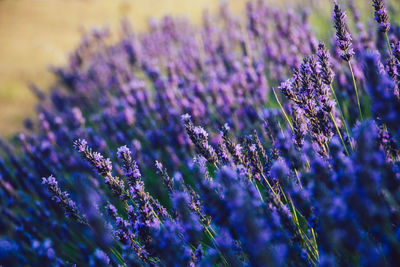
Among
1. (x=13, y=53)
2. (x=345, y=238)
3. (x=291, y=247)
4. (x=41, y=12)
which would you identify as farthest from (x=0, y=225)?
(x=41, y=12)

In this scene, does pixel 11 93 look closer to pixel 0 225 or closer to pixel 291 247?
pixel 0 225

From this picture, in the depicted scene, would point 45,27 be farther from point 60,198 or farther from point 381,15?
point 381,15

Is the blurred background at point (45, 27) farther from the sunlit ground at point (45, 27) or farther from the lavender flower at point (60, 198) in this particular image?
the lavender flower at point (60, 198)

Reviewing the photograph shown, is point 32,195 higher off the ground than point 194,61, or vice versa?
point 194,61

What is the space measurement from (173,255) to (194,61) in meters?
3.86

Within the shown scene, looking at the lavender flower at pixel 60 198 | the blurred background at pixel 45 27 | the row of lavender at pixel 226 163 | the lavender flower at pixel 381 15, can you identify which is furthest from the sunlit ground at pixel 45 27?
the lavender flower at pixel 381 15

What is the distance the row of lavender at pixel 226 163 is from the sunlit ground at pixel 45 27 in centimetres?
396

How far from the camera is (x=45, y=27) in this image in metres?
12.7

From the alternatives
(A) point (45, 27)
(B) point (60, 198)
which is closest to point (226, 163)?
(B) point (60, 198)

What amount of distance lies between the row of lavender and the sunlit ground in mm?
3964

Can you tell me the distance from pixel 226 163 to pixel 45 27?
1374cm

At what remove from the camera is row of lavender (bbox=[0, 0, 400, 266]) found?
3.84 feet

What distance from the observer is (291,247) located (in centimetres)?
133

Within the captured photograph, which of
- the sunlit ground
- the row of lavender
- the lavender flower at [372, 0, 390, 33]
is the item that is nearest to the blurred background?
the sunlit ground
